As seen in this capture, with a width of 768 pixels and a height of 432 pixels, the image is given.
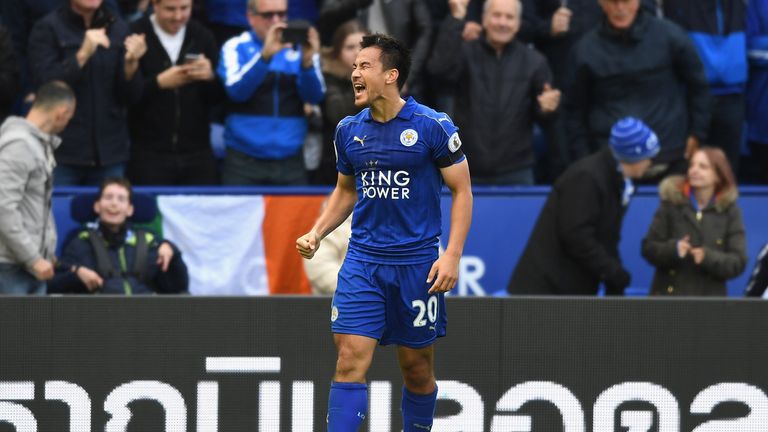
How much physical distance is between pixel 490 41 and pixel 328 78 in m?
1.26

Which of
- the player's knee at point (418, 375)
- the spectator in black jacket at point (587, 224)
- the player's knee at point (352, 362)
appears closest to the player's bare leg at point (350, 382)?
the player's knee at point (352, 362)

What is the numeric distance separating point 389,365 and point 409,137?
1.78m

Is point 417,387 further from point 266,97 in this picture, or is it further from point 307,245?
point 266,97

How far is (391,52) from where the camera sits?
730 centimetres

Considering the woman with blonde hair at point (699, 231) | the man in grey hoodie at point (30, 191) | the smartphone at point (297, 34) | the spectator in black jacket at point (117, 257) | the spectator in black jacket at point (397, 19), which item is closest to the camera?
the man in grey hoodie at point (30, 191)

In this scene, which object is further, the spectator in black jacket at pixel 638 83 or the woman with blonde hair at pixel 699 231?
the spectator in black jacket at pixel 638 83

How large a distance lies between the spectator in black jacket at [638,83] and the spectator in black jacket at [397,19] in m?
1.19

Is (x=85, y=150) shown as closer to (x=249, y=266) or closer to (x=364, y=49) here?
(x=249, y=266)

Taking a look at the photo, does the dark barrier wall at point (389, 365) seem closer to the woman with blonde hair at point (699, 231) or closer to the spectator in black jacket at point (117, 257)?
the spectator in black jacket at point (117, 257)

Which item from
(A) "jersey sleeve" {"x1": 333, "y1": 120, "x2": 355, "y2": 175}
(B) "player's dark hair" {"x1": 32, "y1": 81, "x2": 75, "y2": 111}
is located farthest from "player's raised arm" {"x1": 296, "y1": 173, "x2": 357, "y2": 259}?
(B) "player's dark hair" {"x1": 32, "y1": 81, "x2": 75, "y2": 111}

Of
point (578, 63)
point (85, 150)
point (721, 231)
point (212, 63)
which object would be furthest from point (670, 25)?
point (85, 150)

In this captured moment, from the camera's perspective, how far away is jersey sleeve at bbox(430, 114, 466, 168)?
7312mm

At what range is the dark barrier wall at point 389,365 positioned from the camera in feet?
27.8

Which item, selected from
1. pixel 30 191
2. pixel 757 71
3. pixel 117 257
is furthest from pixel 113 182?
pixel 757 71
